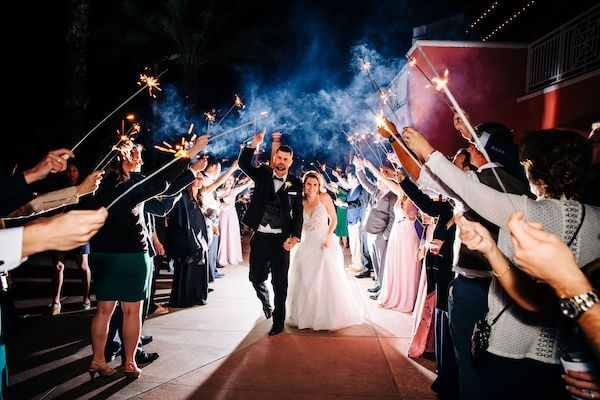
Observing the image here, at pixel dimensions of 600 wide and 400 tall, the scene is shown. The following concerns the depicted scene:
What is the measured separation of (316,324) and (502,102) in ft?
30.7

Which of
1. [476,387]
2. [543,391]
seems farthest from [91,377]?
[543,391]

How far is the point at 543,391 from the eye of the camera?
6.16ft

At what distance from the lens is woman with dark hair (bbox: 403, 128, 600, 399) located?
1.73m

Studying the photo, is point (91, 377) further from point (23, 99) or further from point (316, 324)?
point (23, 99)

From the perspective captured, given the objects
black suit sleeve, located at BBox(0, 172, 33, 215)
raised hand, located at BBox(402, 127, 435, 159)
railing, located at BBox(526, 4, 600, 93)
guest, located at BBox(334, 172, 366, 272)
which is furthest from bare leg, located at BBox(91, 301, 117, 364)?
railing, located at BBox(526, 4, 600, 93)

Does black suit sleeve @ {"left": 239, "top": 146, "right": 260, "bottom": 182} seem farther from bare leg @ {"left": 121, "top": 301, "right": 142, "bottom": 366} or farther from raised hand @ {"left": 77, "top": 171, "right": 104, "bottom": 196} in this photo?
bare leg @ {"left": 121, "top": 301, "right": 142, "bottom": 366}

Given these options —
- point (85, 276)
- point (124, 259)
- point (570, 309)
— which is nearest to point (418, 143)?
point (570, 309)

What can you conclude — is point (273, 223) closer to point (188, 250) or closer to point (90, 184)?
point (188, 250)

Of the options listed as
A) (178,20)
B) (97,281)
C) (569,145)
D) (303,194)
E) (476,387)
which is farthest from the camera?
(178,20)

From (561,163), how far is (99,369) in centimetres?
437

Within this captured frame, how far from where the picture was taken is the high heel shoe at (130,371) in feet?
12.6

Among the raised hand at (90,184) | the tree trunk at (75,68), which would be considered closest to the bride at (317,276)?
the raised hand at (90,184)

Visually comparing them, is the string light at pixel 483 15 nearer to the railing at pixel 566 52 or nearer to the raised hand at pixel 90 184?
the railing at pixel 566 52

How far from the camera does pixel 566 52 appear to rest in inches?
363
